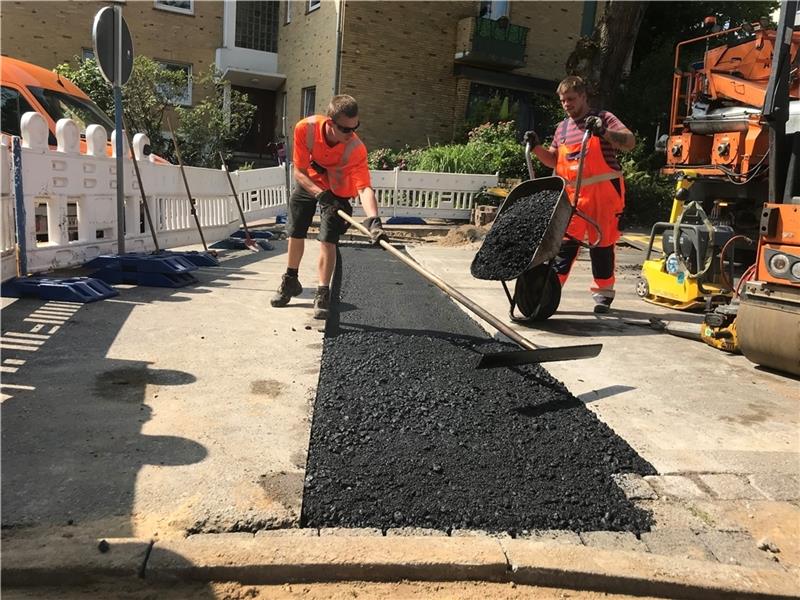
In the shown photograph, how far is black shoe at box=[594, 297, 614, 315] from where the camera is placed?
19.3 ft

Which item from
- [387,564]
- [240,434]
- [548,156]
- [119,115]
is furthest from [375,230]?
[119,115]

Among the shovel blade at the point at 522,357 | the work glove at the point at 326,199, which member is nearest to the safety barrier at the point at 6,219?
the work glove at the point at 326,199

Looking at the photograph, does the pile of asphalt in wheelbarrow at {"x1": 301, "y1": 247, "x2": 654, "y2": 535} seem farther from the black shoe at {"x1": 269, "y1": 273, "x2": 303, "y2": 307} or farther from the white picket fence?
the white picket fence

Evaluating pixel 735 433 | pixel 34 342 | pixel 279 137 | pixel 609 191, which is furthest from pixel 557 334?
pixel 279 137

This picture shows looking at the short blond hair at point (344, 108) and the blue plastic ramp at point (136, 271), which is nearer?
the short blond hair at point (344, 108)

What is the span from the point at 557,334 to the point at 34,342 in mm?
3730

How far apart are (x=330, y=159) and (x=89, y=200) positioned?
2.71m

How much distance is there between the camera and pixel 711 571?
2.12m

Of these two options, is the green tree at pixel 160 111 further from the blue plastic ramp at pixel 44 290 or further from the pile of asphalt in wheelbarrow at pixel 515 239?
the pile of asphalt in wheelbarrow at pixel 515 239

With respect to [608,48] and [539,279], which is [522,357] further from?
[608,48]

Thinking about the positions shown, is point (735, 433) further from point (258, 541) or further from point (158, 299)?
point (158, 299)

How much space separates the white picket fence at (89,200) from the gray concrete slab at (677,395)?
395 centimetres

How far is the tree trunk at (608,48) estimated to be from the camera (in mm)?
13781

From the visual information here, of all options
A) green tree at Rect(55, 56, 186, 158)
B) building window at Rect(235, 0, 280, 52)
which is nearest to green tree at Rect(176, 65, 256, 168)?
green tree at Rect(55, 56, 186, 158)
